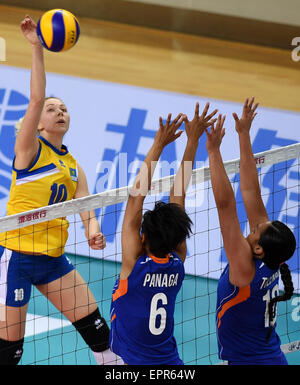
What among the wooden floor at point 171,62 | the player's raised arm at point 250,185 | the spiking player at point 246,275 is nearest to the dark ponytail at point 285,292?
the spiking player at point 246,275

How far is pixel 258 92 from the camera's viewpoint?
1104 cm

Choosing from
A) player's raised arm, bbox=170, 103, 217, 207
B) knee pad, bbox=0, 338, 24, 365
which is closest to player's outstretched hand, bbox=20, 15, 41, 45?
player's raised arm, bbox=170, 103, 217, 207

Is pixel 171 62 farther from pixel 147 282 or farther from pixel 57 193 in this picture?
pixel 147 282

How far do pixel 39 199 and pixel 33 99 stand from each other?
0.78 m

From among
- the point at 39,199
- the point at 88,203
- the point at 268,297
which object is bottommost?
the point at 268,297

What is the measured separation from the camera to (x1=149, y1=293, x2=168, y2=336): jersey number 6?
4.72 meters

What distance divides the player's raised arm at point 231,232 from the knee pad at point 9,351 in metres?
1.95

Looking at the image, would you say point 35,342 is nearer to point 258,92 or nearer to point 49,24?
point 49,24

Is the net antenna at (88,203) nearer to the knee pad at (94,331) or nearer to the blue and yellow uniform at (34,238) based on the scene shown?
the blue and yellow uniform at (34,238)

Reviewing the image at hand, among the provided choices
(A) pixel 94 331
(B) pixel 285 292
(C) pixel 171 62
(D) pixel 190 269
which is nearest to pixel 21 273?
(A) pixel 94 331

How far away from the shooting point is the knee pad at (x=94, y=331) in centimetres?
601

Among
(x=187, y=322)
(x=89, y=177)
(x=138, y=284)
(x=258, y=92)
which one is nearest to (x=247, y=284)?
(x=138, y=284)

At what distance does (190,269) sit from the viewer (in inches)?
331
